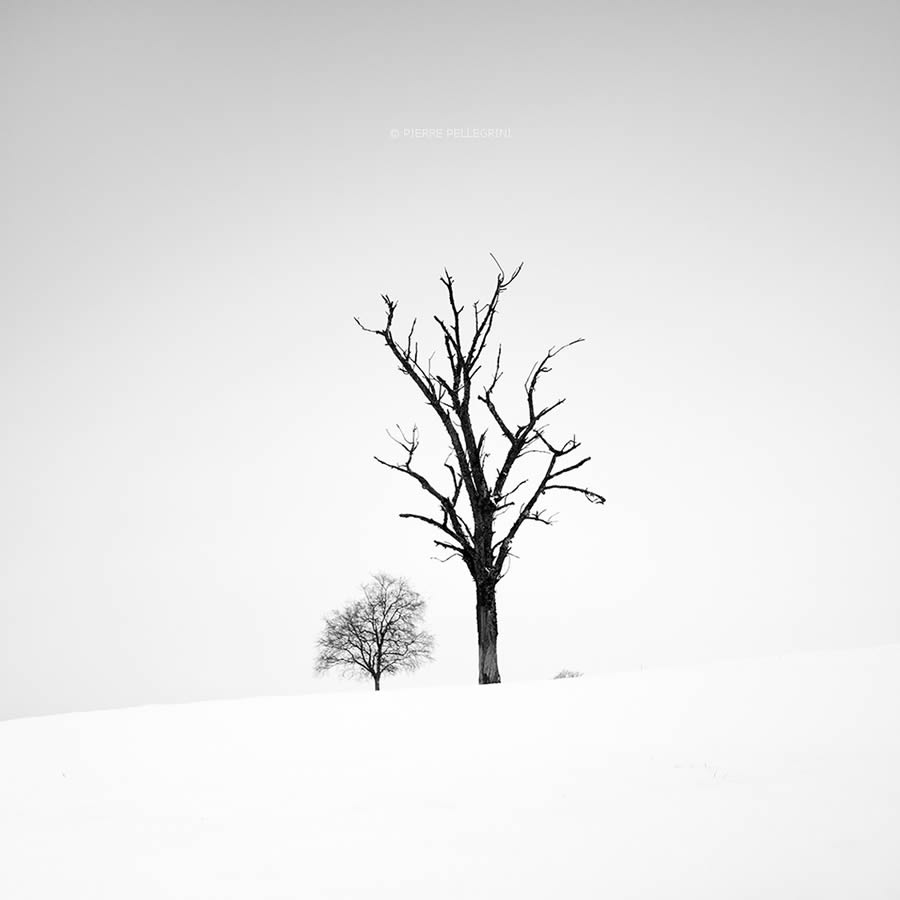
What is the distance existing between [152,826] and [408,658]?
3470 cm

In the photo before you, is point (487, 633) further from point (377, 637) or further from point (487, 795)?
point (377, 637)

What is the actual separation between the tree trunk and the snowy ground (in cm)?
201

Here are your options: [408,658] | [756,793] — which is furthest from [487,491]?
[408,658]

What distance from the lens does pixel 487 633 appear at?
1446 cm

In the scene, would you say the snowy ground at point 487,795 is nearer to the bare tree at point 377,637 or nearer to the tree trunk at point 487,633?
the tree trunk at point 487,633

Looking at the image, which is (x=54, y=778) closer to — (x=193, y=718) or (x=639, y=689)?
(x=193, y=718)

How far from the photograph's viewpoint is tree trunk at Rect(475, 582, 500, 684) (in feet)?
47.0

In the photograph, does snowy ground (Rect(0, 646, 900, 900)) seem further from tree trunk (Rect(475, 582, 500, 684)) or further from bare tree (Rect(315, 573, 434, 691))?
bare tree (Rect(315, 573, 434, 691))

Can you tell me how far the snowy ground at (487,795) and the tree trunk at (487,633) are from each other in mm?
2012

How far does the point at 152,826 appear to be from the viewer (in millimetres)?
6867

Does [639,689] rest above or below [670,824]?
above

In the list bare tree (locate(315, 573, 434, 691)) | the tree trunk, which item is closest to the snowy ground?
the tree trunk

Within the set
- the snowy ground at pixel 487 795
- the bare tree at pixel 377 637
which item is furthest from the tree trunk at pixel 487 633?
the bare tree at pixel 377 637

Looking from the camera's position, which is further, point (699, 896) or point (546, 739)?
point (546, 739)
